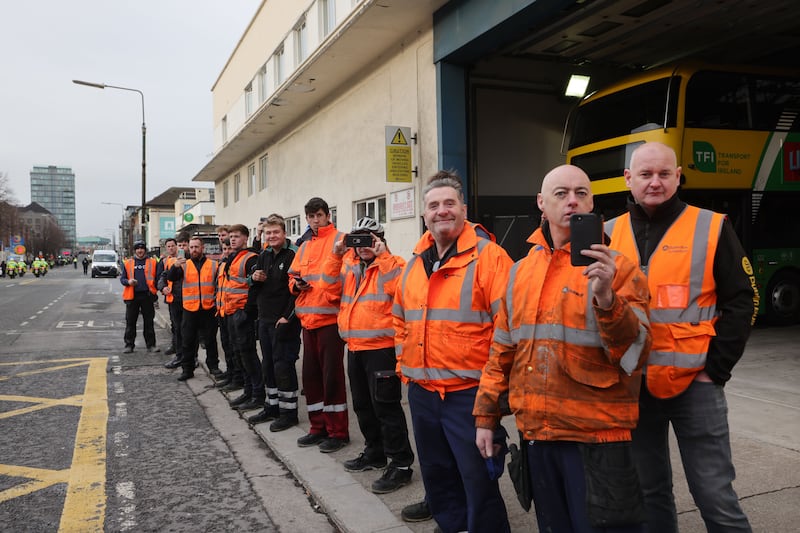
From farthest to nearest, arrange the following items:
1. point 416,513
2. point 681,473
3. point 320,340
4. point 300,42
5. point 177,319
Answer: point 300,42, point 177,319, point 320,340, point 681,473, point 416,513

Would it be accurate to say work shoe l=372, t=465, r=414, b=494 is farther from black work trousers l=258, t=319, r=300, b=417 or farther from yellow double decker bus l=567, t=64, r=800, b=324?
yellow double decker bus l=567, t=64, r=800, b=324

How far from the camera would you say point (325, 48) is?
12062mm

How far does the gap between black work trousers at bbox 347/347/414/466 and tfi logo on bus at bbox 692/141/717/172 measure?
7.44 m

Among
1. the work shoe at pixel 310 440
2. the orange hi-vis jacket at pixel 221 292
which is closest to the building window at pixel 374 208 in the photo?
the orange hi-vis jacket at pixel 221 292

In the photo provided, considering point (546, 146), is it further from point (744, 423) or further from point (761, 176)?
point (744, 423)

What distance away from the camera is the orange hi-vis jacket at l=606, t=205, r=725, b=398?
8.33 feet

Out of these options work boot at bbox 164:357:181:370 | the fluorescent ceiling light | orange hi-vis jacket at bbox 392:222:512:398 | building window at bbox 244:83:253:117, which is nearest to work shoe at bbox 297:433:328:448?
orange hi-vis jacket at bbox 392:222:512:398

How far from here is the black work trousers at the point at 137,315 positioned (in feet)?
37.9

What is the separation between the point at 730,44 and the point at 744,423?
9.41 m

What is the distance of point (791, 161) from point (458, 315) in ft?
34.2

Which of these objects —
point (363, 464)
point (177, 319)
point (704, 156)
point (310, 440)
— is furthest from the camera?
point (177, 319)

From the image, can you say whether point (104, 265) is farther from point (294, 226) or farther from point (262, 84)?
point (294, 226)

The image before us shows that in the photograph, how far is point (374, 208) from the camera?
13250 millimetres

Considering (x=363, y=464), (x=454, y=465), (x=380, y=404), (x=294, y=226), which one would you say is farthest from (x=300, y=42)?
(x=454, y=465)
